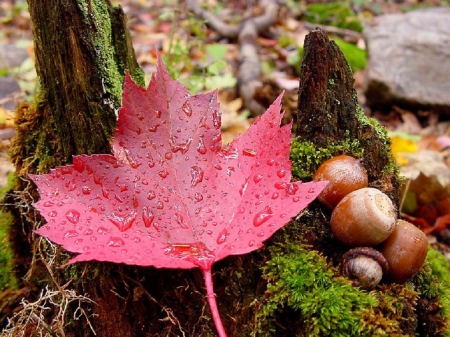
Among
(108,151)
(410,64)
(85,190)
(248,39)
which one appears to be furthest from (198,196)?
(248,39)

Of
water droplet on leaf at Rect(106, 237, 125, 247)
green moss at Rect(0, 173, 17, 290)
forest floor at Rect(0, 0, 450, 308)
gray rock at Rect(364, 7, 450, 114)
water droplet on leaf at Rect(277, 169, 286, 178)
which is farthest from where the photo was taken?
gray rock at Rect(364, 7, 450, 114)

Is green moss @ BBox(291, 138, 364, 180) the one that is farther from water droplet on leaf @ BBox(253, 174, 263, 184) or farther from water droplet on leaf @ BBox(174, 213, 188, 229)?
water droplet on leaf @ BBox(174, 213, 188, 229)

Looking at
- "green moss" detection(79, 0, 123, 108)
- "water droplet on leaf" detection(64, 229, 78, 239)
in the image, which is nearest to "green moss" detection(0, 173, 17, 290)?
"green moss" detection(79, 0, 123, 108)

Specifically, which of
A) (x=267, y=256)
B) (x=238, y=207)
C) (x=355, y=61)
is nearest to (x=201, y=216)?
(x=238, y=207)

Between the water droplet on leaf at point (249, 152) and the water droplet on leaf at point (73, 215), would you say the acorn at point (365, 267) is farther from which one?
the water droplet on leaf at point (73, 215)

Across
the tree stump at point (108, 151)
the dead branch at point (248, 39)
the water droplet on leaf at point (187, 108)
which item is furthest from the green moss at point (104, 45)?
the dead branch at point (248, 39)

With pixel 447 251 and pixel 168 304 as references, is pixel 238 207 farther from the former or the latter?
pixel 447 251
